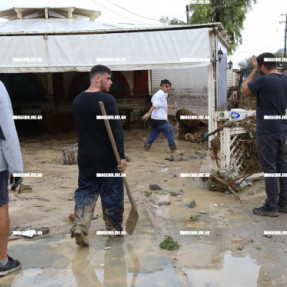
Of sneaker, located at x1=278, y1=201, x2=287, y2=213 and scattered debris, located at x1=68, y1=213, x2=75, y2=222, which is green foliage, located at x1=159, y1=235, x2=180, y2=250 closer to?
scattered debris, located at x1=68, y1=213, x2=75, y2=222

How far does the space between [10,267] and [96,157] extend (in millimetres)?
1300

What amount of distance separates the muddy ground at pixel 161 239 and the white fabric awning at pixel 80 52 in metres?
3.83

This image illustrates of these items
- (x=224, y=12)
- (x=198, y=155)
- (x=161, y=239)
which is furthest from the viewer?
(x=224, y=12)

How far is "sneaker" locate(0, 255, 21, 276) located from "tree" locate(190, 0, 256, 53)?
2664cm

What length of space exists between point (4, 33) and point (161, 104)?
4.48m

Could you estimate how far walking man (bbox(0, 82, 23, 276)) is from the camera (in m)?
3.32

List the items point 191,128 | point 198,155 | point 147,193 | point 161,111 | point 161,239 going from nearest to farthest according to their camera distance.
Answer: point 161,239 → point 147,193 → point 198,155 → point 161,111 → point 191,128

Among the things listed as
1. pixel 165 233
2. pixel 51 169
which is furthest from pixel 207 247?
pixel 51 169

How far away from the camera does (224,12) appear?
93.7ft

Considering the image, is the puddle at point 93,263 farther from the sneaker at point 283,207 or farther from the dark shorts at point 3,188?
the sneaker at point 283,207

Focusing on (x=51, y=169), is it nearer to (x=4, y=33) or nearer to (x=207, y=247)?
(x=4, y=33)

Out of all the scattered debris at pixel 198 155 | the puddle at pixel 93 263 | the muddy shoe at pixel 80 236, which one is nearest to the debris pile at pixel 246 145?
the puddle at pixel 93 263

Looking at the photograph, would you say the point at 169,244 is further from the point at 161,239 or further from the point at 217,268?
the point at 217,268

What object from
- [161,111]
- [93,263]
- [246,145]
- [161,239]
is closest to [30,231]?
[93,263]
